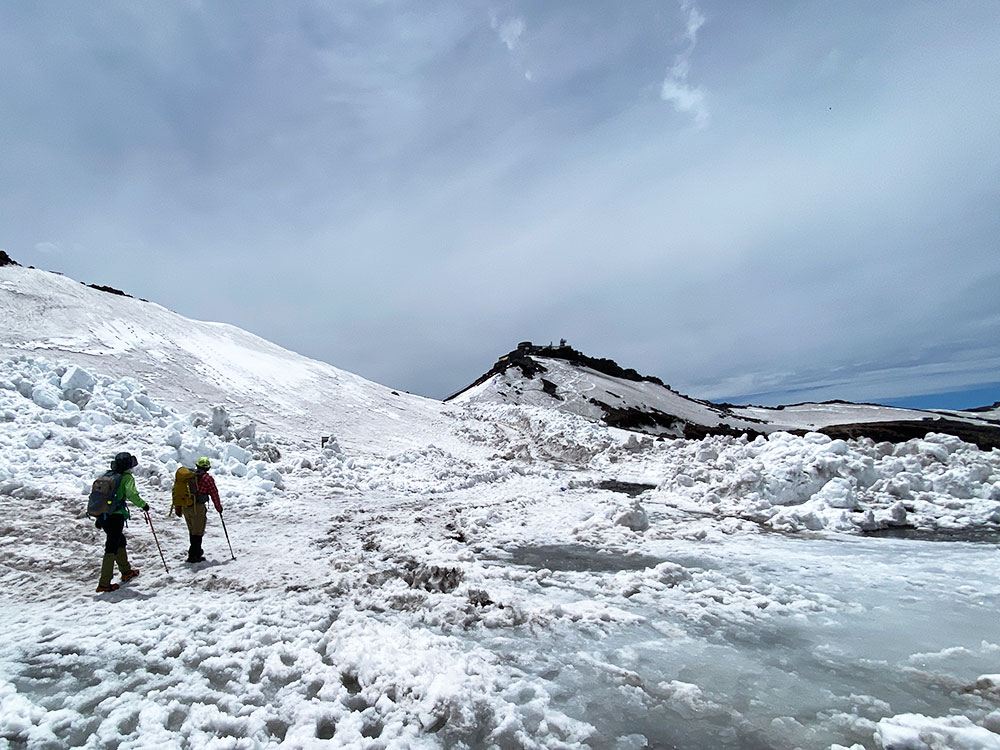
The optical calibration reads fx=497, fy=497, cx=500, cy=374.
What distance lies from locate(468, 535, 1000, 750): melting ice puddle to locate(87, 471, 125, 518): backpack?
5.72m

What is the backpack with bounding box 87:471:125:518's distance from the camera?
6.94 metres

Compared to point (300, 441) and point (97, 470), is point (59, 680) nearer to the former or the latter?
point (97, 470)

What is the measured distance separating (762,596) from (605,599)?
6.58ft

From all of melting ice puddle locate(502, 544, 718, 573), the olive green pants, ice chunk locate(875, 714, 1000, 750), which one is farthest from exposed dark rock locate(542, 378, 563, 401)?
ice chunk locate(875, 714, 1000, 750)

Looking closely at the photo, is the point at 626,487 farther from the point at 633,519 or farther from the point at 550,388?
the point at 550,388

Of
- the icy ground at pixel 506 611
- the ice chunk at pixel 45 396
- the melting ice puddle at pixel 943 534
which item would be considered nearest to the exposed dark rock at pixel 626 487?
the icy ground at pixel 506 611

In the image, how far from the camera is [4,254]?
27219 millimetres

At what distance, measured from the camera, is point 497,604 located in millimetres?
6184

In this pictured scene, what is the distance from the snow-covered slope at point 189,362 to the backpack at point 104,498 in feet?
40.1

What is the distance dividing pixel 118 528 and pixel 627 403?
42021 mm

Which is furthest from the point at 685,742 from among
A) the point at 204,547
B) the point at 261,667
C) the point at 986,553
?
the point at 204,547

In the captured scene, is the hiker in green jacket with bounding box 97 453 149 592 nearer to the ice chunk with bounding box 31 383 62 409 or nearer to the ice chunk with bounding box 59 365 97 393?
the ice chunk with bounding box 31 383 62 409

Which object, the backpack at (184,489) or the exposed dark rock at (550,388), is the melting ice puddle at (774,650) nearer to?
the backpack at (184,489)

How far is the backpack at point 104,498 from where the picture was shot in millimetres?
6941
